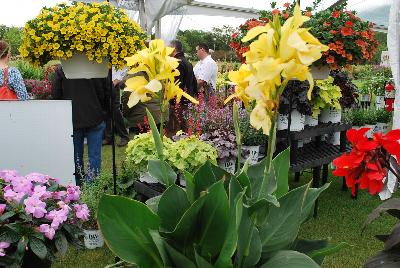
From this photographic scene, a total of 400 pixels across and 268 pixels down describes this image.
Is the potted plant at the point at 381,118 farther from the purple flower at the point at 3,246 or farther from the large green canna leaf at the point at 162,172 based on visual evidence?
the purple flower at the point at 3,246

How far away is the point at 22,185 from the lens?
8.11 feet

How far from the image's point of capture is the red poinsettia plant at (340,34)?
375cm

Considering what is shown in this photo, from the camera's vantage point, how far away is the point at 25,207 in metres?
2.35

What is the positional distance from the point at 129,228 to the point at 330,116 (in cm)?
360

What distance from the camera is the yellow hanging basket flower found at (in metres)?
2.55

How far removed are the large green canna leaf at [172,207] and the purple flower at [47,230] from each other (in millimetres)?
992

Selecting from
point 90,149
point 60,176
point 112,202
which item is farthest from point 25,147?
point 112,202

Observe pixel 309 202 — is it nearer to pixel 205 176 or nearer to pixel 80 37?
pixel 205 176

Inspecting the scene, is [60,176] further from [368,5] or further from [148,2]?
[368,5]

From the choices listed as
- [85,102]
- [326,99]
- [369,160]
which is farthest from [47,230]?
[326,99]

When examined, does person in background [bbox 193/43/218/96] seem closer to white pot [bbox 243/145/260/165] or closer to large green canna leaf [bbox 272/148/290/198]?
white pot [bbox 243/145/260/165]

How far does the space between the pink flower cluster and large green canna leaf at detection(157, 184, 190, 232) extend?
1.00m

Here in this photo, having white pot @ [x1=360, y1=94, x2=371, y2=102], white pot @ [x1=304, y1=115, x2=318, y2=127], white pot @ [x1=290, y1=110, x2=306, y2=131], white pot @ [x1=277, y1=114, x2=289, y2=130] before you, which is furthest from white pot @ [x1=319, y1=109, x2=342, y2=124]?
white pot @ [x1=360, y1=94, x2=371, y2=102]

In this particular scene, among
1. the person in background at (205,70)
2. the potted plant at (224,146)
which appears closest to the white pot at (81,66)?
the potted plant at (224,146)
